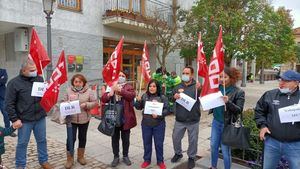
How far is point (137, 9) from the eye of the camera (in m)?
14.4

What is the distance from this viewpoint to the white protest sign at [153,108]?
4.52m

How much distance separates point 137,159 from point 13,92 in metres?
2.50

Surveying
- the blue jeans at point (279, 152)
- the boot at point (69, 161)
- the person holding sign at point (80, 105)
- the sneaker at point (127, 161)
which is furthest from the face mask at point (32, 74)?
the blue jeans at point (279, 152)

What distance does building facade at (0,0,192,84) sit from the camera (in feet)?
33.7

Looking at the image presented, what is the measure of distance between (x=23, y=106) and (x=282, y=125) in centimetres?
361

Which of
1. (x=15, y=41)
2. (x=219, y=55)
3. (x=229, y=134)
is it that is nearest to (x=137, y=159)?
(x=229, y=134)

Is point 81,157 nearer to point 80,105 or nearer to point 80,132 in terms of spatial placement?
point 80,132

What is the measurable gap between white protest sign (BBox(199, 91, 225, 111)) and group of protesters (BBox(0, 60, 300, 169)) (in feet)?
0.28

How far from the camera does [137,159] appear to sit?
5.23 meters

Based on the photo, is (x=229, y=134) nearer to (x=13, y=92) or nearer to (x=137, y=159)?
(x=137, y=159)

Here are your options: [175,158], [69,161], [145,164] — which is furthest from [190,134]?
[69,161]

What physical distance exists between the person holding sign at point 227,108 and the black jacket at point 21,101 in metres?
2.81

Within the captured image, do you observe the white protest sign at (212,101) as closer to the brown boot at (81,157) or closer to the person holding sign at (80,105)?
the person holding sign at (80,105)

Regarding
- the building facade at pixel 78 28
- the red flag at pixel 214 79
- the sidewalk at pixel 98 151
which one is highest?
the building facade at pixel 78 28
